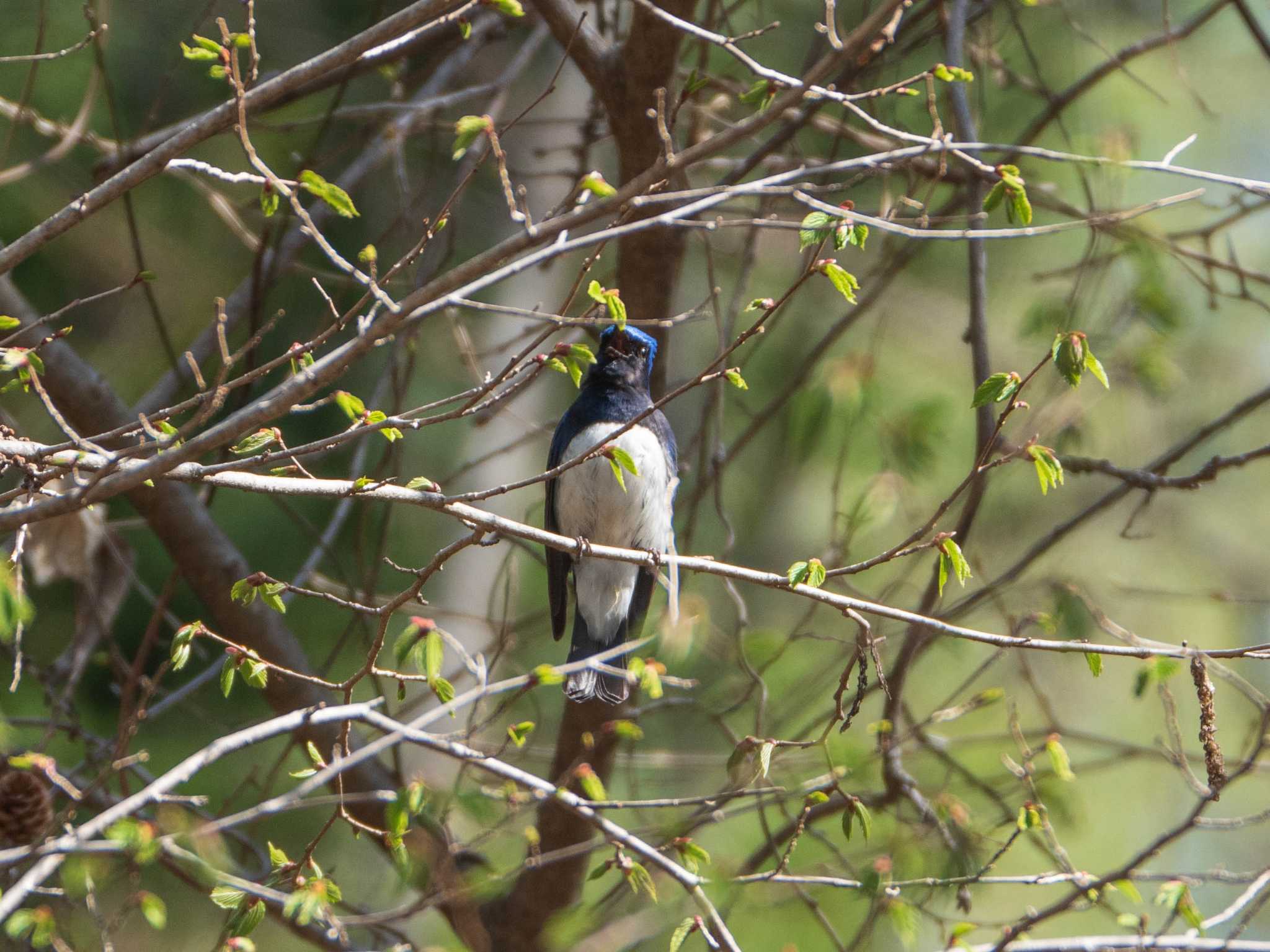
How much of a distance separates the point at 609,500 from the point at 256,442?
203 centimetres

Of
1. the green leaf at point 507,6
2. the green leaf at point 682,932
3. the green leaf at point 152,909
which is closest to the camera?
the green leaf at point 152,909

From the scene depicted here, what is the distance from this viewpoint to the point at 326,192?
197cm

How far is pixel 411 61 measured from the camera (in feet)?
20.0

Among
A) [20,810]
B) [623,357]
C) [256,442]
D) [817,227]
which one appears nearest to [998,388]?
[817,227]

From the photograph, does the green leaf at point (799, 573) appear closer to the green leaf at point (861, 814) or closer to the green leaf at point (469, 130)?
the green leaf at point (861, 814)

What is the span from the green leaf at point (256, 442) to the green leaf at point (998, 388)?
1293 mm

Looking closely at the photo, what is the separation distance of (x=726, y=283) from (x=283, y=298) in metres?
2.45

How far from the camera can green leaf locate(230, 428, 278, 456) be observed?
2137mm

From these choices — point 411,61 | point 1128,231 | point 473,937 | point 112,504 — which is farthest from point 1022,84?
point 112,504

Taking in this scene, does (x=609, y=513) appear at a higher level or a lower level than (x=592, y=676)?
higher

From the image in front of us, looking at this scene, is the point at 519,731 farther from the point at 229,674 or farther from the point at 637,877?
the point at 229,674

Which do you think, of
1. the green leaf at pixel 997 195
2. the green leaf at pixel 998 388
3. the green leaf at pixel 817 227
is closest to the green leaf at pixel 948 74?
the green leaf at pixel 997 195

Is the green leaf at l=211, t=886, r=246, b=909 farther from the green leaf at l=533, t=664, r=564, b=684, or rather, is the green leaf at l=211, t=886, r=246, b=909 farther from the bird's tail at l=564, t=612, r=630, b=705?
the bird's tail at l=564, t=612, r=630, b=705

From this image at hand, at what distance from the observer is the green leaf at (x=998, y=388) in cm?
208
